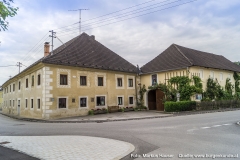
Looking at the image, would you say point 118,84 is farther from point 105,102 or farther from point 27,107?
point 27,107

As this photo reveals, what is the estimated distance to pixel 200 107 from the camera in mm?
22344

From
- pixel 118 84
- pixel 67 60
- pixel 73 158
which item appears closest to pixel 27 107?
pixel 67 60

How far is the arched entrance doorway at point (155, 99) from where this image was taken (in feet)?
82.7

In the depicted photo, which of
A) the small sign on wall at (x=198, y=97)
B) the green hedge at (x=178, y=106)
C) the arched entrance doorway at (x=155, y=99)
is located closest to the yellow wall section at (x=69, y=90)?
the arched entrance doorway at (x=155, y=99)

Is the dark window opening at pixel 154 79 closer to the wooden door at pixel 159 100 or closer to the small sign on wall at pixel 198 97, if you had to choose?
the wooden door at pixel 159 100

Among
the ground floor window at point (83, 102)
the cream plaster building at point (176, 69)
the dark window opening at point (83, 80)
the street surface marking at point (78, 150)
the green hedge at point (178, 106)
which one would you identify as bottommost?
the street surface marking at point (78, 150)

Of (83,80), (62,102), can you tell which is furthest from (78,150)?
(83,80)

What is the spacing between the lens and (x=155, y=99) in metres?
27.5

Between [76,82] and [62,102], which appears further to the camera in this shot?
[76,82]

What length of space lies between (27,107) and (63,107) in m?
7.35

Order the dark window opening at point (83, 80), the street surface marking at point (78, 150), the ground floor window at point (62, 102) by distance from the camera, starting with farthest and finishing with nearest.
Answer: the dark window opening at point (83, 80), the ground floor window at point (62, 102), the street surface marking at point (78, 150)

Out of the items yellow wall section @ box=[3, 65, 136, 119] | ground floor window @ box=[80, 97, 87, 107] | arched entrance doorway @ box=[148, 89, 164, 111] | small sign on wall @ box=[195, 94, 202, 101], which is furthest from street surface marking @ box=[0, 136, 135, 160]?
arched entrance doorway @ box=[148, 89, 164, 111]

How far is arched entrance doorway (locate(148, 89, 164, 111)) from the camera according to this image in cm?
2520

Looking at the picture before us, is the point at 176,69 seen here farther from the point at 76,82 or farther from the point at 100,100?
the point at 76,82
